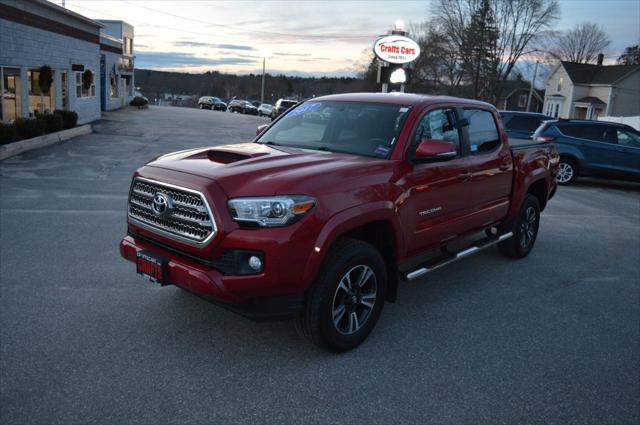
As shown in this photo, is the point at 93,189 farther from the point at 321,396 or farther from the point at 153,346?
the point at 321,396

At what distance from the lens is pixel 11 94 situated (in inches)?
650

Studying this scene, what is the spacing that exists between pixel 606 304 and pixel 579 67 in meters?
61.5

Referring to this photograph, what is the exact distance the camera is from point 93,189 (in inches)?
398

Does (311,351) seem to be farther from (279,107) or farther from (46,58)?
(279,107)

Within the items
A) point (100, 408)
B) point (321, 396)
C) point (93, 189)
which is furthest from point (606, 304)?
point (93, 189)

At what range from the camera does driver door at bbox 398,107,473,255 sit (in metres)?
4.60

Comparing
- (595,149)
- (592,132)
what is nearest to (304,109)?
(595,149)

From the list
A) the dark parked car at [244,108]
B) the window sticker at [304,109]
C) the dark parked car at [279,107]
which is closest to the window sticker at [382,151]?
the window sticker at [304,109]

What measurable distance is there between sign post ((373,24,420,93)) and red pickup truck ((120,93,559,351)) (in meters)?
13.7

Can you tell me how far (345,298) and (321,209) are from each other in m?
0.80

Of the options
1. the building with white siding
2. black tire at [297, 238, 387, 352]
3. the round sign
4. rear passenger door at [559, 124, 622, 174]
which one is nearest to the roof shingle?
the round sign

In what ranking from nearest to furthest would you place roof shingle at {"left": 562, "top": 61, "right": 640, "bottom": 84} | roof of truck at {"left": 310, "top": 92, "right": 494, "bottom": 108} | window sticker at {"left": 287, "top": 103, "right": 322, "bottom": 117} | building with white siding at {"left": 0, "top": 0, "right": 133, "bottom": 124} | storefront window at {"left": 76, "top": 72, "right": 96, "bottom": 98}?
roof of truck at {"left": 310, "top": 92, "right": 494, "bottom": 108}, window sticker at {"left": 287, "top": 103, "right": 322, "bottom": 117}, building with white siding at {"left": 0, "top": 0, "right": 133, "bottom": 124}, storefront window at {"left": 76, "top": 72, "right": 96, "bottom": 98}, roof shingle at {"left": 562, "top": 61, "right": 640, "bottom": 84}

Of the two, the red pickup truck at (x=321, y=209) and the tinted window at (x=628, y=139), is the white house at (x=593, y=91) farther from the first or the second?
the red pickup truck at (x=321, y=209)

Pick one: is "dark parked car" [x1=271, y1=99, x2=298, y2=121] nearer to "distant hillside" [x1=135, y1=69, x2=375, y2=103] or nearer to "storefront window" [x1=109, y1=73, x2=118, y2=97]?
"storefront window" [x1=109, y1=73, x2=118, y2=97]
